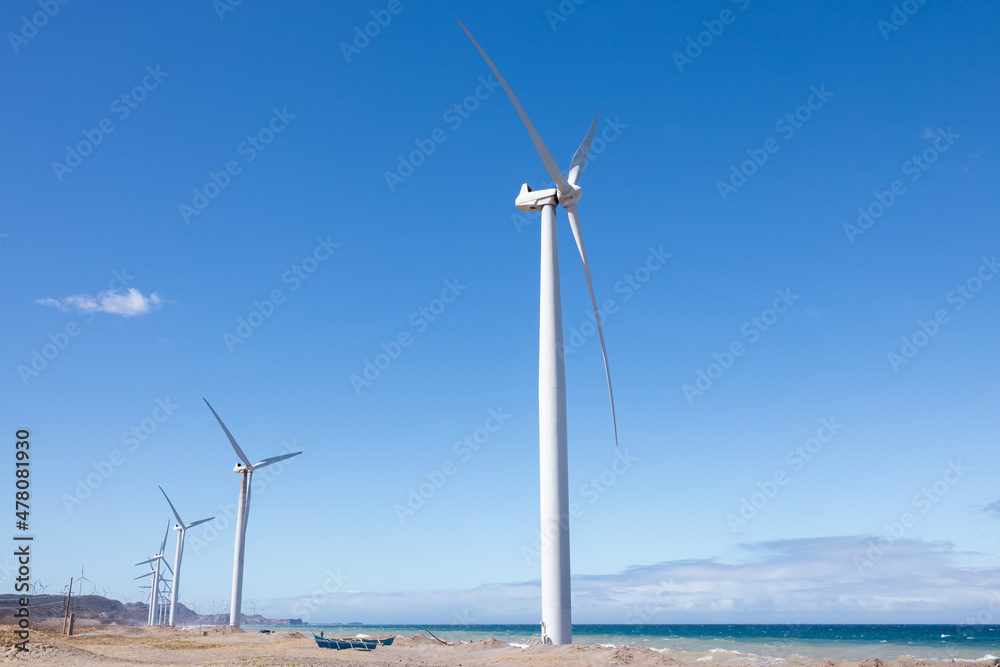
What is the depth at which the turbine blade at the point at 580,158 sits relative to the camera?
31109 mm

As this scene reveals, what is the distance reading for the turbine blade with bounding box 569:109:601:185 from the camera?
3111 cm

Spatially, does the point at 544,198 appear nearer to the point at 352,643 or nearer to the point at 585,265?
the point at 585,265

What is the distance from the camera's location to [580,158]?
32094mm

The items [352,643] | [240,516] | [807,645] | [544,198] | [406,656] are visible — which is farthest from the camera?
[807,645]

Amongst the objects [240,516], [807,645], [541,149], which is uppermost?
[541,149]

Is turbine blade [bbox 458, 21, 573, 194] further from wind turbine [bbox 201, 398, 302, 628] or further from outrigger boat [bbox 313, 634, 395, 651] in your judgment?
wind turbine [bbox 201, 398, 302, 628]

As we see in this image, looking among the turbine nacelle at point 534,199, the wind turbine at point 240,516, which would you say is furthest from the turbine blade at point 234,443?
the turbine nacelle at point 534,199

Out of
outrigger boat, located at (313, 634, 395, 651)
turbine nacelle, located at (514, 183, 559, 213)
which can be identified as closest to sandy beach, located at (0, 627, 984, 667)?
outrigger boat, located at (313, 634, 395, 651)

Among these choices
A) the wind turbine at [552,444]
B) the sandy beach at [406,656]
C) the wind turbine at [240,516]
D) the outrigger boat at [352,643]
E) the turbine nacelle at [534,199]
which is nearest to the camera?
the sandy beach at [406,656]

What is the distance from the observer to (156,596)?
113812mm

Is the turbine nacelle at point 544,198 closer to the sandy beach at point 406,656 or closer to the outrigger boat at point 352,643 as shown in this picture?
the sandy beach at point 406,656

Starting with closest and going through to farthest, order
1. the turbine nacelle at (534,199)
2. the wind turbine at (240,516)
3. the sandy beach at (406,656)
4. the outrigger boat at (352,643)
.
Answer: the sandy beach at (406,656)
the turbine nacelle at (534,199)
the outrigger boat at (352,643)
the wind turbine at (240,516)

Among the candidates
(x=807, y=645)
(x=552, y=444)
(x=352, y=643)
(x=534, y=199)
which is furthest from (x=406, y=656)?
(x=807, y=645)

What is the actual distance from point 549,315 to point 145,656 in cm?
3191
